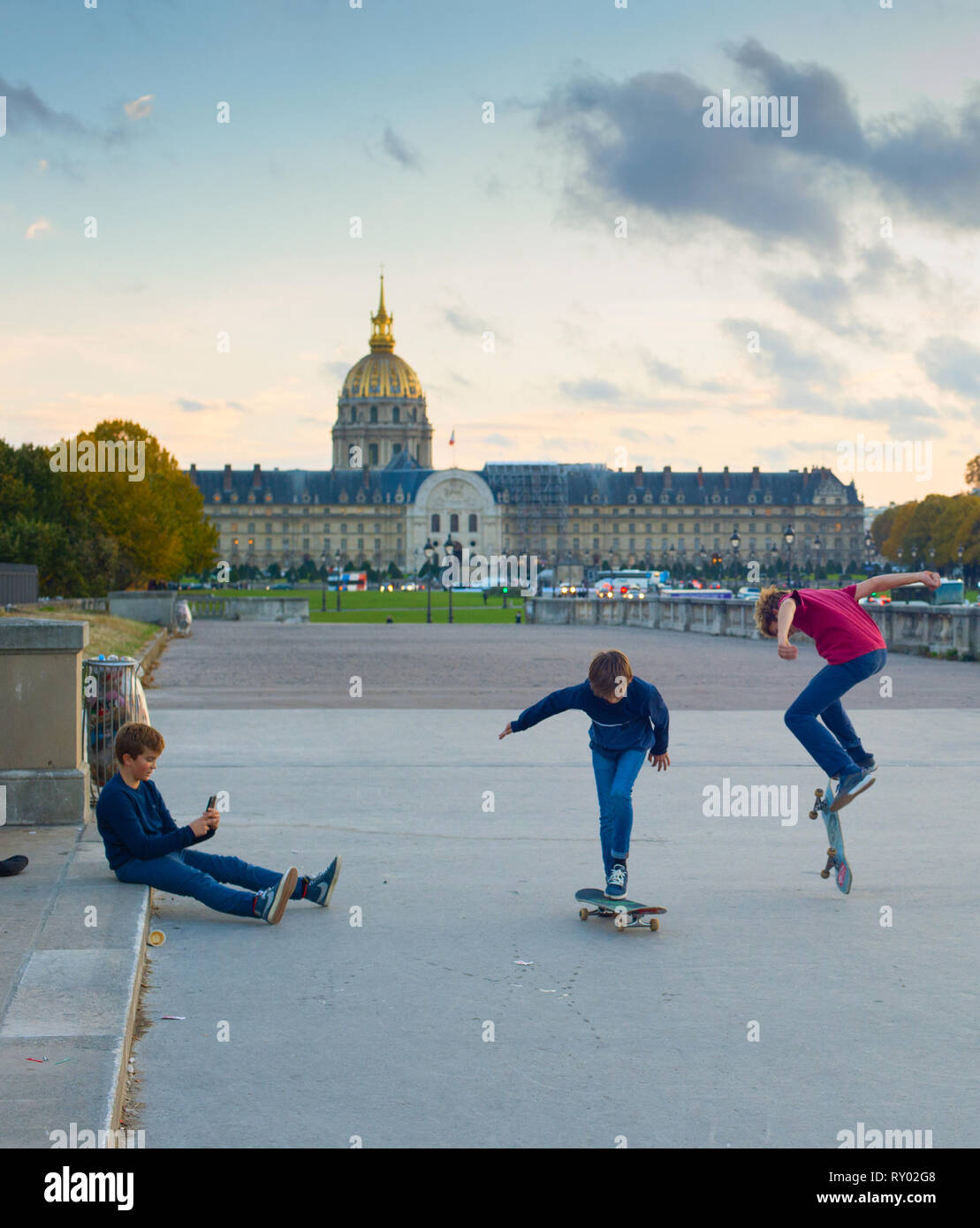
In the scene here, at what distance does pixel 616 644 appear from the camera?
119ft

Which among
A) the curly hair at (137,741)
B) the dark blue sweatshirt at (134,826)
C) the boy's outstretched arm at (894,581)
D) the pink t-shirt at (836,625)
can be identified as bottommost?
the dark blue sweatshirt at (134,826)

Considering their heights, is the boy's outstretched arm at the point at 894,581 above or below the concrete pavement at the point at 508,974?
above

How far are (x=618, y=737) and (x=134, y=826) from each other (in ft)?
7.44

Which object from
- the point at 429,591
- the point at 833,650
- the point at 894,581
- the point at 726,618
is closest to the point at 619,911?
the point at 833,650

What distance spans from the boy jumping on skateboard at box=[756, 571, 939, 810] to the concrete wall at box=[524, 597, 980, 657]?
18.6m

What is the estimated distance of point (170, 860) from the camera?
6.93 metres

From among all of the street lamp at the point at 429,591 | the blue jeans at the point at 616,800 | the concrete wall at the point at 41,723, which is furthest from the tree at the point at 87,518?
the blue jeans at the point at 616,800

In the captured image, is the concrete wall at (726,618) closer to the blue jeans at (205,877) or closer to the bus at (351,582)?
the blue jeans at (205,877)

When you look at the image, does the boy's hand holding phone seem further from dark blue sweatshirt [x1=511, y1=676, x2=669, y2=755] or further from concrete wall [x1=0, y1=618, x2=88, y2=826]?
concrete wall [x1=0, y1=618, x2=88, y2=826]

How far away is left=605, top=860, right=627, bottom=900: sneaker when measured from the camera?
269 inches

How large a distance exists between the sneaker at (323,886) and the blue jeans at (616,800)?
128 centimetres

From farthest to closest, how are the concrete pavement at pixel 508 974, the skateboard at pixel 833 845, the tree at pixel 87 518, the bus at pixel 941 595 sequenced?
the tree at pixel 87 518, the bus at pixel 941 595, the skateboard at pixel 833 845, the concrete pavement at pixel 508 974

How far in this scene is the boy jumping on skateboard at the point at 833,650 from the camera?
24.8 ft

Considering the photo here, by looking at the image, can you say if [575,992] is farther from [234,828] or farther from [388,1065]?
[234,828]
